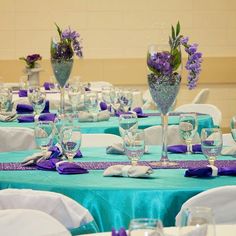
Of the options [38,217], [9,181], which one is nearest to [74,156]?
[9,181]

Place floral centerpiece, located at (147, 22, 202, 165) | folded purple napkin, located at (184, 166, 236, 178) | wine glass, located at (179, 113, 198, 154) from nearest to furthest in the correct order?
1. folded purple napkin, located at (184, 166, 236, 178)
2. floral centerpiece, located at (147, 22, 202, 165)
3. wine glass, located at (179, 113, 198, 154)

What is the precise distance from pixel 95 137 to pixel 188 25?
23.5ft

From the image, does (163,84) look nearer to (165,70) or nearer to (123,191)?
(165,70)

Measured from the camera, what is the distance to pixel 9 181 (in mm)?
3758

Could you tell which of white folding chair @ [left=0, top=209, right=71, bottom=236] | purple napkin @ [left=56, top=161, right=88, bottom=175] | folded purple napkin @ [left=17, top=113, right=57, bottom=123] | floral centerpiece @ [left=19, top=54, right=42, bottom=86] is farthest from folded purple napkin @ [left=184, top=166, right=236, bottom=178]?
floral centerpiece @ [left=19, top=54, right=42, bottom=86]

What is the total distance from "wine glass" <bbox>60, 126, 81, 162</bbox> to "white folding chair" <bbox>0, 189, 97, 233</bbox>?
1066mm

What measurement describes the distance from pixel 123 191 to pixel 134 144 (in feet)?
1.59

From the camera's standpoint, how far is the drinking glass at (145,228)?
1775mm

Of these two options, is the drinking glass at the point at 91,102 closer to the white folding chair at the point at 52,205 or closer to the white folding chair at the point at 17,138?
the white folding chair at the point at 17,138

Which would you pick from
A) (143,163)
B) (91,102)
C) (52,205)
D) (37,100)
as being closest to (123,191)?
(52,205)

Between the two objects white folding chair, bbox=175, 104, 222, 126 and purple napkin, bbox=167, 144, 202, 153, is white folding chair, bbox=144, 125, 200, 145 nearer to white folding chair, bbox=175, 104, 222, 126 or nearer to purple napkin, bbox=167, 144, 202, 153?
purple napkin, bbox=167, 144, 202, 153

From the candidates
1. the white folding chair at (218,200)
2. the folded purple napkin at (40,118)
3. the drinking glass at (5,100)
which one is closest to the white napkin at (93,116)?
the folded purple napkin at (40,118)

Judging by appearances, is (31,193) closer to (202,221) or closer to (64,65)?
(202,221)

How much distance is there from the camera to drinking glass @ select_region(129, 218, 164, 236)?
1775 mm
